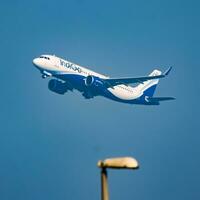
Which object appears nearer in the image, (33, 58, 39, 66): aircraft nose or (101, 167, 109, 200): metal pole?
(101, 167, 109, 200): metal pole

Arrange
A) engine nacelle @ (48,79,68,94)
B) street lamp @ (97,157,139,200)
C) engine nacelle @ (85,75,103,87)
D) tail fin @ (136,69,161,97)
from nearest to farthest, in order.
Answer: street lamp @ (97,157,139,200) → engine nacelle @ (85,75,103,87) → engine nacelle @ (48,79,68,94) → tail fin @ (136,69,161,97)

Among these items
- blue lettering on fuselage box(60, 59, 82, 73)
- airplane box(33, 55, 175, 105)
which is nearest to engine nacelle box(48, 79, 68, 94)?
airplane box(33, 55, 175, 105)

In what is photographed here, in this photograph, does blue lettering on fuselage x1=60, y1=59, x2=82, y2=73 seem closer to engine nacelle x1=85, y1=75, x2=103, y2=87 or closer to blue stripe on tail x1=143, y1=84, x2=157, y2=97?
engine nacelle x1=85, y1=75, x2=103, y2=87

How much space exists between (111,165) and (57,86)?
2440 centimetres

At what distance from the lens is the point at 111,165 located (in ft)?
9.23

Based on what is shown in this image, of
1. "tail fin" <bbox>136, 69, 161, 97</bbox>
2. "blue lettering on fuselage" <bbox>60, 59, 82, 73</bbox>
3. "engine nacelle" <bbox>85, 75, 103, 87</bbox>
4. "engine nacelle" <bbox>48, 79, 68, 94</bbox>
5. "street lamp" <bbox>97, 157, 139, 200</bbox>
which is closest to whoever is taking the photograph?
"street lamp" <bbox>97, 157, 139, 200</bbox>

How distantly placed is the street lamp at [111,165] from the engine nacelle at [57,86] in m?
23.8

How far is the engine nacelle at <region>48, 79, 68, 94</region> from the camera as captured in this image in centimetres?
2678

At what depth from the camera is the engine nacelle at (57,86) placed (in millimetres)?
26781

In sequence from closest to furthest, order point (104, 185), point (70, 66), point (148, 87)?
point (104, 185)
point (70, 66)
point (148, 87)

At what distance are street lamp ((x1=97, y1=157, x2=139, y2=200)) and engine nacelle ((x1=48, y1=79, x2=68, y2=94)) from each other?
23812mm

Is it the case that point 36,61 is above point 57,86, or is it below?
above

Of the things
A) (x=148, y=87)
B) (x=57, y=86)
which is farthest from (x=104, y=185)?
(x=148, y=87)

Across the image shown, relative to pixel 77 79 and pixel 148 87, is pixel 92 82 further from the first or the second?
pixel 148 87
